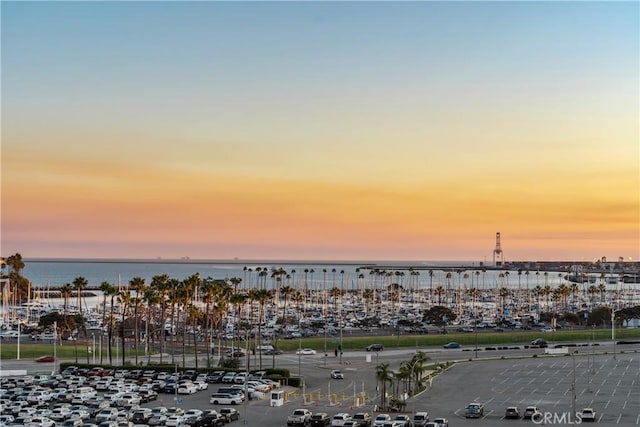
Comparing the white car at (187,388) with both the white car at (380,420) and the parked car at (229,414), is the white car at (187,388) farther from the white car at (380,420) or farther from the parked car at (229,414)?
the white car at (380,420)

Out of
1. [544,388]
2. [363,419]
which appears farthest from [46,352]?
[544,388]

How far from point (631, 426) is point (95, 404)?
131ft

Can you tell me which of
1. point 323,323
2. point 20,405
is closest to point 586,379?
point 20,405

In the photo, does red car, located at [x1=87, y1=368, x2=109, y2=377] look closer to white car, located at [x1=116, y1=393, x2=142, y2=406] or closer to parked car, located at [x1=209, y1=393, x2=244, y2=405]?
white car, located at [x1=116, y1=393, x2=142, y2=406]

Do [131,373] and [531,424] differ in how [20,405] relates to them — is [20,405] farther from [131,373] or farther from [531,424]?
[531,424]

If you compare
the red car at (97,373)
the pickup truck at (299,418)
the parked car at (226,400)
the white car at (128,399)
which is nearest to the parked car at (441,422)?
the pickup truck at (299,418)

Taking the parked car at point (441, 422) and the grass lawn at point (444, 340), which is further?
the grass lawn at point (444, 340)

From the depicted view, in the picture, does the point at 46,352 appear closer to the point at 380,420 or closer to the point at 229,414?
the point at 229,414

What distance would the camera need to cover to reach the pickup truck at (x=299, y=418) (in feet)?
180

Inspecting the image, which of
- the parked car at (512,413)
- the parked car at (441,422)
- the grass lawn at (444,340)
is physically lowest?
the grass lawn at (444,340)
